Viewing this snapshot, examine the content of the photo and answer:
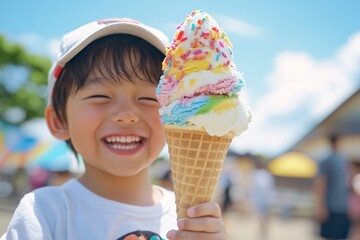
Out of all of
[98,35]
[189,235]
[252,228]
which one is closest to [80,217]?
[189,235]

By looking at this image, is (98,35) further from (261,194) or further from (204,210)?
(261,194)

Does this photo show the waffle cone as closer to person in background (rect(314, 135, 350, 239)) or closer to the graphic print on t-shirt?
the graphic print on t-shirt

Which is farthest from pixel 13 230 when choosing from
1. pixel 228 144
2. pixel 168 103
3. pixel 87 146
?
pixel 228 144

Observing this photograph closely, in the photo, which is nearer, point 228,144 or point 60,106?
point 228,144

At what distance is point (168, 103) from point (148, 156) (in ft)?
1.21

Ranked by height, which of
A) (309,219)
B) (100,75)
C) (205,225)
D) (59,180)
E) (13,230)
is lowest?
(309,219)

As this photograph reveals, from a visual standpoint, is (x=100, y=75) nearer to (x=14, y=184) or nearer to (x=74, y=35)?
(x=74, y=35)

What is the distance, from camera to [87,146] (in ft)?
6.41

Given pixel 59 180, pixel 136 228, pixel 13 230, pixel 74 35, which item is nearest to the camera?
pixel 13 230

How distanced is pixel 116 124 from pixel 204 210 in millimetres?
511

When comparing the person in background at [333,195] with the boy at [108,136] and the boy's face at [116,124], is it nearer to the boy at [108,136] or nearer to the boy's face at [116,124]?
the boy at [108,136]

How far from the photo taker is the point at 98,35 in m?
2.01

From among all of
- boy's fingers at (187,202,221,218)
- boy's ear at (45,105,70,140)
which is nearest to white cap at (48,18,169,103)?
boy's ear at (45,105,70,140)

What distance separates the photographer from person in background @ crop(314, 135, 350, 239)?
21.7 ft
